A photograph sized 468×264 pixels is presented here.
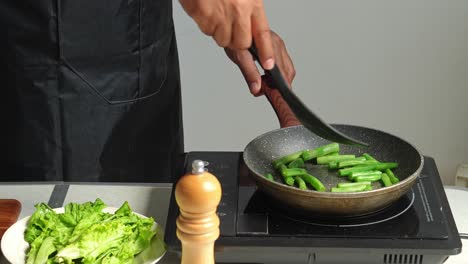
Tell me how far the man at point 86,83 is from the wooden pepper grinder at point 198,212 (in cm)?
53

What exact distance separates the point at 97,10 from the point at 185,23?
0.82 meters

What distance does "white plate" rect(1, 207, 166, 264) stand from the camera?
93cm

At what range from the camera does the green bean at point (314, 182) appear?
0.99m

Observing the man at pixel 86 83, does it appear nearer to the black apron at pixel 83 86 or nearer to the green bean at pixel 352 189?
the black apron at pixel 83 86

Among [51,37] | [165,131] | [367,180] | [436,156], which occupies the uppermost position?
[51,37]

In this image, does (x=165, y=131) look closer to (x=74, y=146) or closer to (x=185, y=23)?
(x=74, y=146)

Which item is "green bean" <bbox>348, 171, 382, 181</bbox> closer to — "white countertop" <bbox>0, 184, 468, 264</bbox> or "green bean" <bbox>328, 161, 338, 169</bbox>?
"green bean" <bbox>328, 161, 338, 169</bbox>

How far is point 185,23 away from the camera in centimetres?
216

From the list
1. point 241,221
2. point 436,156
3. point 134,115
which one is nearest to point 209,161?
point 241,221

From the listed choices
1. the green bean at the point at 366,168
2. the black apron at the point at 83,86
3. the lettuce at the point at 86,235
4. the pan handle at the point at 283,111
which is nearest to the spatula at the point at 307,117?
the green bean at the point at 366,168

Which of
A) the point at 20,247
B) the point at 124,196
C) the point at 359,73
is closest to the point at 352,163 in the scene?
the point at 124,196

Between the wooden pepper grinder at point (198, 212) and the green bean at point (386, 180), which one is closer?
the wooden pepper grinder at point (198, 212)

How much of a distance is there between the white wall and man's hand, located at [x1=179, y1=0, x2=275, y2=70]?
1025 mm

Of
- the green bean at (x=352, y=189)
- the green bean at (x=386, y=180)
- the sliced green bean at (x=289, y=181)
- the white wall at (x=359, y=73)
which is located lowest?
the white wall at (x=359, y=73)
